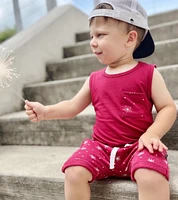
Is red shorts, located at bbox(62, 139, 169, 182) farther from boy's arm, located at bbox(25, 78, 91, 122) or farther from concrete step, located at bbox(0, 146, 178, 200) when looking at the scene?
boy's arm, located at bbox(25, 78, 91, 122)

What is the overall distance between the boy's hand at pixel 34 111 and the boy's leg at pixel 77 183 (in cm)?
23

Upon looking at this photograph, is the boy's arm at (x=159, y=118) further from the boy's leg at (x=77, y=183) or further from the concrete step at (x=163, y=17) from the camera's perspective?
the concrete step at (x=163, y=17)

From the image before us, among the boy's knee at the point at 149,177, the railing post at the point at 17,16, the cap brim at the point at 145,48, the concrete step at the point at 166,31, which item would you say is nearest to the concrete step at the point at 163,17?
the concrete step at the point at 166,31

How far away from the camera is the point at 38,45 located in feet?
6.41

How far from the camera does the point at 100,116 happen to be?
0.97 metres

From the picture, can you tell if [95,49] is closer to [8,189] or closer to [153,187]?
[153,187]

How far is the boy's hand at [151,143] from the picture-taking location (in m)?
0.77

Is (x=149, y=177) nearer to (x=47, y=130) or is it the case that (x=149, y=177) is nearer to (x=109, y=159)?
(x=109, y=159)

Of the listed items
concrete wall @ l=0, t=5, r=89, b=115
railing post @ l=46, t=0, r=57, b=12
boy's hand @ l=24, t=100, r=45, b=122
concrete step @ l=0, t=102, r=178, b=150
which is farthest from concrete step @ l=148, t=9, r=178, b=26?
boy's hand @ l=24, t=100, r=45, b=122

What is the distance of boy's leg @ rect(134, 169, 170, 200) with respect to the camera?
2.38 ft

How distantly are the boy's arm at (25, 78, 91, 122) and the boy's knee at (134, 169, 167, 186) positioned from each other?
0.37m

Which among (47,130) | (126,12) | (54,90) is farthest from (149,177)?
(54,90)

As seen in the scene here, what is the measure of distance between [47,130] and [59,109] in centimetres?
41

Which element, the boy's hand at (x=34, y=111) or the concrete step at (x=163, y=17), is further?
the concrete step at (x=163, y=17)
